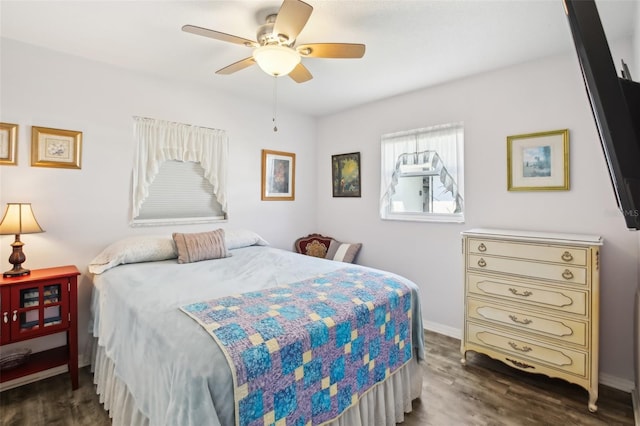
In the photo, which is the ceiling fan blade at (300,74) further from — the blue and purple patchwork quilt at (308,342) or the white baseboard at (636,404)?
the white baseboard at (636,404)

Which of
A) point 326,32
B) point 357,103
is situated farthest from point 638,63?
point 357,103

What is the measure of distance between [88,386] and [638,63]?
169 inches

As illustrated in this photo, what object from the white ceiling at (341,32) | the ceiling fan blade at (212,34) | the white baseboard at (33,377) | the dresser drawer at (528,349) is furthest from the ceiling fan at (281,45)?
the white baseboard at (33,377)

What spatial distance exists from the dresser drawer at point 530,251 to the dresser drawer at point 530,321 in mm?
403

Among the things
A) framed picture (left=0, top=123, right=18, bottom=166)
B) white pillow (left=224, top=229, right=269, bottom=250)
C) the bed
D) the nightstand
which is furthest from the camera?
white pillow (left=224, top=229, right=269, bottom=250)

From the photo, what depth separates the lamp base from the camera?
7.09 ft

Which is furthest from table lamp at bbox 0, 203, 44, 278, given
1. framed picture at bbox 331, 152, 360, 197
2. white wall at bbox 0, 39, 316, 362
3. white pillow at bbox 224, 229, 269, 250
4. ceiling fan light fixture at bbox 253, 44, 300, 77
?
framed picture at bbox 331, 152, 360, 197

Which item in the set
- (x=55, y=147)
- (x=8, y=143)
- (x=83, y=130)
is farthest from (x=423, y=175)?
(x=8, y=143)

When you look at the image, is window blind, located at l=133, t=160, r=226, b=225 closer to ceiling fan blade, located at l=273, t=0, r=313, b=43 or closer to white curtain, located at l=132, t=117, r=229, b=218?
white curtain, located at l=132, t=117, r=229, b=218

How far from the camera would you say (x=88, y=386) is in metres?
2.31

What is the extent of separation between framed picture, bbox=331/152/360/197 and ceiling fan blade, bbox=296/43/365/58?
2.01 meters

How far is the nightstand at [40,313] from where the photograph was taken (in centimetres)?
205

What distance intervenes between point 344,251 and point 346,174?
1.02 m

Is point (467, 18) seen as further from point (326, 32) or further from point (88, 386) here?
point (88, 386)
